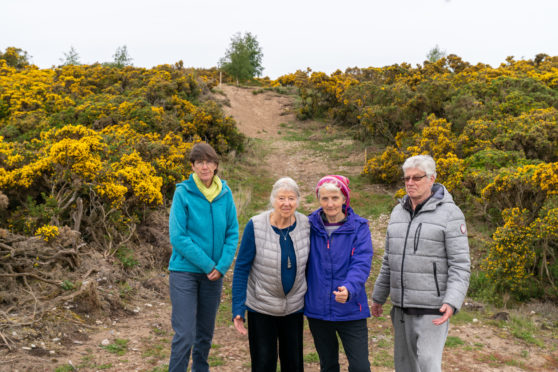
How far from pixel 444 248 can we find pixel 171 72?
18.2m

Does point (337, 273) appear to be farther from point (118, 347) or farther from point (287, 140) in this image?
point (287, 140)

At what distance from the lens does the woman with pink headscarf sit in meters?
2.57

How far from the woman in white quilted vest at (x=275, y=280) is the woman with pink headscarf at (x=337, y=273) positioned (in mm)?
A: 97

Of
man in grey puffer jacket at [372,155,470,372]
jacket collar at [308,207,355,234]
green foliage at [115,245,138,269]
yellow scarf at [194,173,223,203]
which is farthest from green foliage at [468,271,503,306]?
green foliage at [115,245,138,269]

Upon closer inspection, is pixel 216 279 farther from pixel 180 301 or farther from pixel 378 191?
pixel 378 191

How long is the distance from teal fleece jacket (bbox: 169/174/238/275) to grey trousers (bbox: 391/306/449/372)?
1.29 m

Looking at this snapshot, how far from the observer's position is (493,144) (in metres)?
9.82

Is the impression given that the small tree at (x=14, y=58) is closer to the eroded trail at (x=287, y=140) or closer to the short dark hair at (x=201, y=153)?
the eroded trail at (x=287, y=140)

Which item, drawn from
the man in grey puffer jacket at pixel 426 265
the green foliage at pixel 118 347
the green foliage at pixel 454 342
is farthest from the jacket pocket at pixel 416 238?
the green foliage at pixel 118 347

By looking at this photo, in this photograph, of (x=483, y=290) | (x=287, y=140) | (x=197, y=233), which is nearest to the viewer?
(x=197, y=233)

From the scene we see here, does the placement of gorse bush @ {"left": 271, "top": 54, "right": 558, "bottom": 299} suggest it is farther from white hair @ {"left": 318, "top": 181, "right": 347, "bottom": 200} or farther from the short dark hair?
the short dark hair

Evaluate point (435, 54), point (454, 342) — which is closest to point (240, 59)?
point (435, 54)

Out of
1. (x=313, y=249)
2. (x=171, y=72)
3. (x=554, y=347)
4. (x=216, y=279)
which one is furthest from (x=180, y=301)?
(x=171, y=72)

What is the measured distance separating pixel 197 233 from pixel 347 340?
4.32ft
